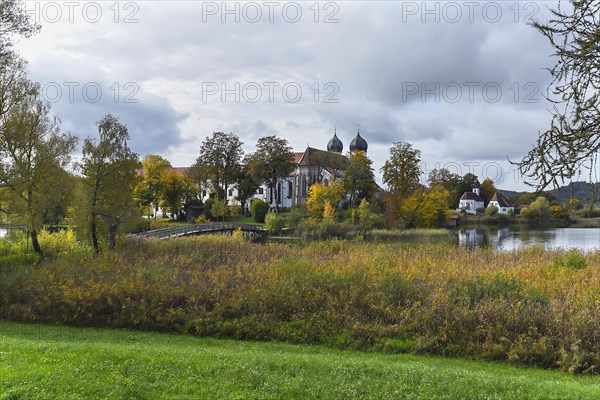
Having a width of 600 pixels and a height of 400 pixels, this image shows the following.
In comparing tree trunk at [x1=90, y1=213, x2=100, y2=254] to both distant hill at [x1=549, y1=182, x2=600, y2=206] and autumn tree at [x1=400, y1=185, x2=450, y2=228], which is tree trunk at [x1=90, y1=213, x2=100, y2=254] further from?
autumn tree at [x1=400, y1=185, x2=450, y2=228]

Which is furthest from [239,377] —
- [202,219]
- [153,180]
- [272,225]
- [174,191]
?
[174,191]

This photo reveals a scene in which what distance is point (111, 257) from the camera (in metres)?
18.6

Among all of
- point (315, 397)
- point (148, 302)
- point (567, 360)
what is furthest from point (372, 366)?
point (148, 302)

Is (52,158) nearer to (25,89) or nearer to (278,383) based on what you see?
(25,89)

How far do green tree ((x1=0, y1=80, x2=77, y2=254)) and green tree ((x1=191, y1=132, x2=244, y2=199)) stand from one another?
4705 cm

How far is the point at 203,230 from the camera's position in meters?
46.4

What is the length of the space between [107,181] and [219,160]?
50675mm

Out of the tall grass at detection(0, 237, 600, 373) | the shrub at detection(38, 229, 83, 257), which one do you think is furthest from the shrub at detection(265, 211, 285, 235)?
the tall grass at detection(0, 237, 600, 373)

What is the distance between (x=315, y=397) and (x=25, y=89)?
2101 centimetres

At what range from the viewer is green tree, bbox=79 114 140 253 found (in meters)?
24.0

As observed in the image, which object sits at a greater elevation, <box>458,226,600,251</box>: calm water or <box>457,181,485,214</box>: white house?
<box>457,181,485,214</box>: white house

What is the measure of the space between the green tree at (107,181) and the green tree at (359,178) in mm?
43769

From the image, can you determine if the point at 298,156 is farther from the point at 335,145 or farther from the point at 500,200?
the point at 500,200

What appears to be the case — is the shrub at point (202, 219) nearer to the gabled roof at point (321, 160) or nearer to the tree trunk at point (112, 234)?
the gabled roof at point (321, 160)
